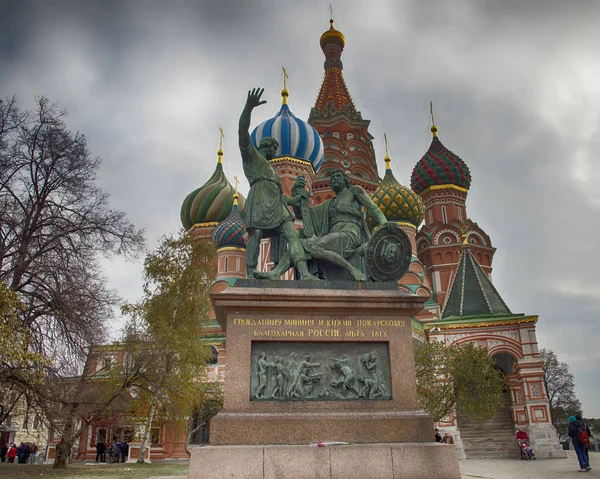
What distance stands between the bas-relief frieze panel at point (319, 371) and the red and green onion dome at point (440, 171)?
39060 mm

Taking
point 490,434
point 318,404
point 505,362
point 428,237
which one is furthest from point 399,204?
point 318,404

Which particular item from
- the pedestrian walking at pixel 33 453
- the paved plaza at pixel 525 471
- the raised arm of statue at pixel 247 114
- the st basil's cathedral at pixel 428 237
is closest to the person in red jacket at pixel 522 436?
the st basil's cathedral at pixel 428 237

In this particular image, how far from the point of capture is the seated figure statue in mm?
9172

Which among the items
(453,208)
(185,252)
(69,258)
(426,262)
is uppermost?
(453,208)

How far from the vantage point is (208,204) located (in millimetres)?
46531

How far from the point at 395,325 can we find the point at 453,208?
1505 inches

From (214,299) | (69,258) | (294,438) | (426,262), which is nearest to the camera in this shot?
(294,438)

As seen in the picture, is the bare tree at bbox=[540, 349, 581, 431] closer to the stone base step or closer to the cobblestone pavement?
the cobblestone pavement

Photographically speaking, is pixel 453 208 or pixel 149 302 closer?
pixel 149 302

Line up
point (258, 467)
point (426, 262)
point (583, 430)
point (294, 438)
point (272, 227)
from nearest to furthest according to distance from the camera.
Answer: point (258, 467) → point (294, 438) → point (272, 227) → point (583, 430) → point (426, 262)

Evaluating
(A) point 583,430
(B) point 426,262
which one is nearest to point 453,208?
(B) point 426,262

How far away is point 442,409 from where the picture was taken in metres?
21.7

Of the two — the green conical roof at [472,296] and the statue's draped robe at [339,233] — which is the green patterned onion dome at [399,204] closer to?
the green conical roof at [472,296]

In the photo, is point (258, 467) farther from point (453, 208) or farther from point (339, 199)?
point (453, 208)
